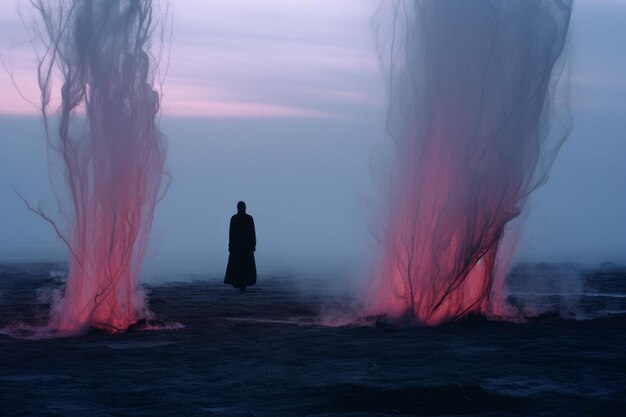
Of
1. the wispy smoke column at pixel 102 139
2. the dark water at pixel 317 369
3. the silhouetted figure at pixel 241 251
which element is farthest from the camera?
the silhouetted figure at pixel 241 251

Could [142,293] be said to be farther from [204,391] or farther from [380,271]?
[204,391]

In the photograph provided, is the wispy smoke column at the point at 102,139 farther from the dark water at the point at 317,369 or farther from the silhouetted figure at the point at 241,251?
the silhouetted figure at the point at 241,251

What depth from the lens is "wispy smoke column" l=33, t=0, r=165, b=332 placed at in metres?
11.8

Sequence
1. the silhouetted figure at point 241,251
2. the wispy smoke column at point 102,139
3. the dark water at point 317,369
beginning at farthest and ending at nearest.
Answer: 1. the silhouetted figure at point 241,251
2. the wispy smoke column at point 102,139
3. the dark water at point 317,369

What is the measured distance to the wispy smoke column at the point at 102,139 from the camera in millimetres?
11805

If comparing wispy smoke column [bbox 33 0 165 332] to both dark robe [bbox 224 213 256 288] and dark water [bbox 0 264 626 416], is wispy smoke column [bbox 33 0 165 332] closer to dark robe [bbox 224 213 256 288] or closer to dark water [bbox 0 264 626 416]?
dark water [bbox 0 264 626 416]

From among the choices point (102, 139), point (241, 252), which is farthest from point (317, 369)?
point (241, 252)

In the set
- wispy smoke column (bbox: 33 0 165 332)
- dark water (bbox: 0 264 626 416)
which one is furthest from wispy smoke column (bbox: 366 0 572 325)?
wispy smoke column (bbox: 33 0 165 332)

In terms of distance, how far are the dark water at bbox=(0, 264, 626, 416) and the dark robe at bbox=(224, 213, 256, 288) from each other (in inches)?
245

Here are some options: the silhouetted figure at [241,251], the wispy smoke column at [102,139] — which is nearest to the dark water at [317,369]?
the wispy smoke column at [102,139]

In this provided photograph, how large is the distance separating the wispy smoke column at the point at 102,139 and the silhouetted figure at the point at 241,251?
9052 millimetres

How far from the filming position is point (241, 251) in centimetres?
2153

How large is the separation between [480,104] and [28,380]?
6.91 meters

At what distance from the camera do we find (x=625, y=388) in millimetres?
8078
